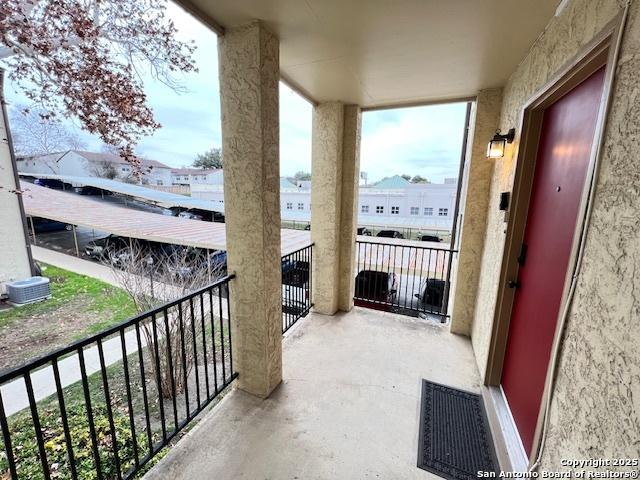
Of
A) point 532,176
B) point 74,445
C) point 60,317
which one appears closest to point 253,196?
point 532,176

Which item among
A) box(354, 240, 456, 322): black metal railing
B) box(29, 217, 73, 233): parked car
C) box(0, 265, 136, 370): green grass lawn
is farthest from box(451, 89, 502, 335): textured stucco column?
box(29, 217, 73, 233): parked car

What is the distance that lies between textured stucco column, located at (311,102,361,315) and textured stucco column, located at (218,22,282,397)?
1.27 m

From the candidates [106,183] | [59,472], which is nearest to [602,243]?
[59,472]

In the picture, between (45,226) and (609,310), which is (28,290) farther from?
(45,226)

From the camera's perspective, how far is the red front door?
1.23 m

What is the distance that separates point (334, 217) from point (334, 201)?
0.19m

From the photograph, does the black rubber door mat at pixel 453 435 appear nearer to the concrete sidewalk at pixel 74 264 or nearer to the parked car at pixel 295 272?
the parked car at pixel 295 272

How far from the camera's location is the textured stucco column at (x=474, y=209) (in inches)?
101

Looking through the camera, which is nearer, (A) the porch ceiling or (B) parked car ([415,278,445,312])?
(A) the porch ceiling

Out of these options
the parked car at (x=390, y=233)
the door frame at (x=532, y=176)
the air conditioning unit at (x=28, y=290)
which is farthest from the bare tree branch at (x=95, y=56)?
the parked car at (x=390, y=233)

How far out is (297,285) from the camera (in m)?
3.31

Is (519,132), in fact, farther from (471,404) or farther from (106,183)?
(106,183)

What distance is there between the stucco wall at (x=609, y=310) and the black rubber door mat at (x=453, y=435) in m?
0.58

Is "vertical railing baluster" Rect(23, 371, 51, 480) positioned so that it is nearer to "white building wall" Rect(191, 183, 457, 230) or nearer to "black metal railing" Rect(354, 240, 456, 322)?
"black metal railing" Rect(354, 240, 456, 322)
